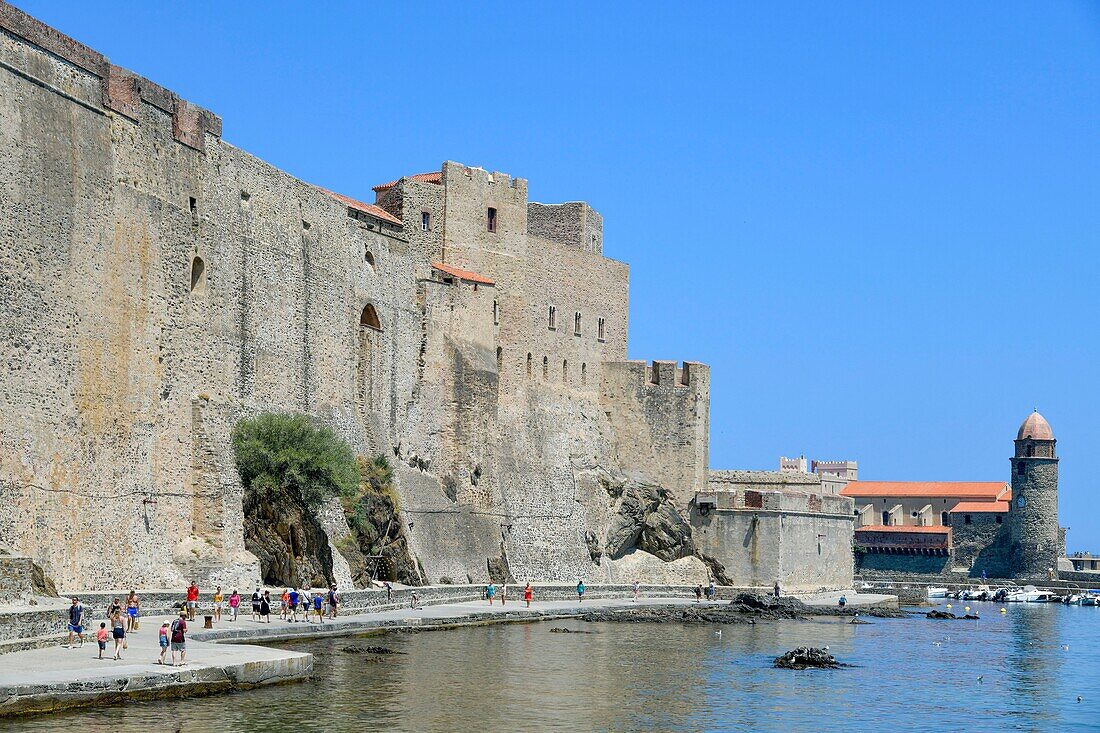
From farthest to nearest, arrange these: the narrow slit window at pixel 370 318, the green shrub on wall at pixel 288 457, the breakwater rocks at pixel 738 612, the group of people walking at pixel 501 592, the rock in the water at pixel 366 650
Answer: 1. the narrow slit window at pixel 370 318
2. the breakwater rocks at pixel 738 612
3. the group of people walking at pixel 501 592
4. the green shrub on wall at pixel 288 457
5. the rock in the water at pixel 366 650

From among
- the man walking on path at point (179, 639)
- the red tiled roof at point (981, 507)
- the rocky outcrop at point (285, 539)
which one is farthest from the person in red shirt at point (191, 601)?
the red tiled roof at point (981, 507)

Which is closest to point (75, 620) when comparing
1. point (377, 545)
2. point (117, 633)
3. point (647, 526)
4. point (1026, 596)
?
point (117, 633)

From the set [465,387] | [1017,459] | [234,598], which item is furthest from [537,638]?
[1017,459]

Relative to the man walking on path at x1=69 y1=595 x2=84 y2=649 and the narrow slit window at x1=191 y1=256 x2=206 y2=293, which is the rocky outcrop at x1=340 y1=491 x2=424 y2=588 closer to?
the narrow slit window at x1=191 y1=256 x2=206 y2=293

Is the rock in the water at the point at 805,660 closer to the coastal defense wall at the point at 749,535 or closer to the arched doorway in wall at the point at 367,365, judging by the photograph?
the arched doorway in wall at the point at 367,365

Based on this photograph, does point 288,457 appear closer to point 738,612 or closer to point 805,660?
point 805,660

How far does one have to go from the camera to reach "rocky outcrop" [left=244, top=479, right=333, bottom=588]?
1320 inches

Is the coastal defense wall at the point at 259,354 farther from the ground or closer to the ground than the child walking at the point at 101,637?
farther from the ground

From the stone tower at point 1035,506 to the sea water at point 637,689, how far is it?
150 feet

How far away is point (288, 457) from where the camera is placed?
33.9 meters

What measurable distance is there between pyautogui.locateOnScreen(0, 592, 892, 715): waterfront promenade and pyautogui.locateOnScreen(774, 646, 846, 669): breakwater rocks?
891 centimetres

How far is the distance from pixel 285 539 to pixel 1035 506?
61.3 metres

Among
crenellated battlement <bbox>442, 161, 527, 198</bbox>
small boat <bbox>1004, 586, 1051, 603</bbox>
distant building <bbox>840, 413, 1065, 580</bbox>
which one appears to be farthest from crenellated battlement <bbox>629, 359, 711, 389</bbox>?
distant building <bbox>840, 413, 1065, 580</bbox>

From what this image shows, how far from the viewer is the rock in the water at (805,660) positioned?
105 feet
